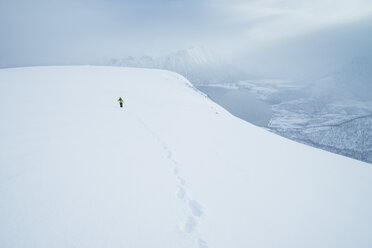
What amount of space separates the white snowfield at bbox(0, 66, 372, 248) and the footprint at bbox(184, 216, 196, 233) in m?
0.02

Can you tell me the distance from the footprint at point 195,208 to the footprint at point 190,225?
20cm

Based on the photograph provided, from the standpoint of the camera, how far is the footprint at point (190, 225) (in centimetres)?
375

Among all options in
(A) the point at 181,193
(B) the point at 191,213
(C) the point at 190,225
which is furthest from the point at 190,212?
(A) the point at 181,193

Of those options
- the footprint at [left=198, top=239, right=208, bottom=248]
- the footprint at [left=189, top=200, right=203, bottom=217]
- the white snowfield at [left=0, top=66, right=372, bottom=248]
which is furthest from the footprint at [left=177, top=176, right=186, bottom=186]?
the footprint at [left=198, top=239, right=208, bottom=248]

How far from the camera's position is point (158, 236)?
3.49 meters

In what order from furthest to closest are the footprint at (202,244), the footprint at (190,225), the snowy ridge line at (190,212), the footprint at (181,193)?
the footprint at (181,193), the footprint at (190,225), the snowy ridge line at (190,212), the footprint at (202,244)

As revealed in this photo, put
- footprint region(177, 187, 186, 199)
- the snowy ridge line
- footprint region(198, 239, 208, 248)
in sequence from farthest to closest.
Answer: footprint region(177, 187, 186, 199) → the snowy ridge line → footprint region(198, 239, 208, 248)

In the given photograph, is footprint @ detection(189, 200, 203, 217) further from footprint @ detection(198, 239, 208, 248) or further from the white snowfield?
footprint @ detection(198, 239, 208, 248)

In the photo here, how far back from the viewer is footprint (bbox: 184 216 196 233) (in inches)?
148

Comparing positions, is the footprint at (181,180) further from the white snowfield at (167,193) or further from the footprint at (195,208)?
the footprint at (195,208)

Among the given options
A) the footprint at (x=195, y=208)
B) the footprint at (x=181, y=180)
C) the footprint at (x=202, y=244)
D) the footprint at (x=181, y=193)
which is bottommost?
the footprint at (x=202, y=244)

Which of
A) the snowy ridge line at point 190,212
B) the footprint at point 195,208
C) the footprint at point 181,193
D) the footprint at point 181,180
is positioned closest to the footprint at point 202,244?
the snowy ridge line at point 190,212

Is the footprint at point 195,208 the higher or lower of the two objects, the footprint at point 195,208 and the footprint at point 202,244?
the higher

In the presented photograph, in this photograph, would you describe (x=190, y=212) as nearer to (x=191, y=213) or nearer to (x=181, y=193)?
(x=191, y=213)
